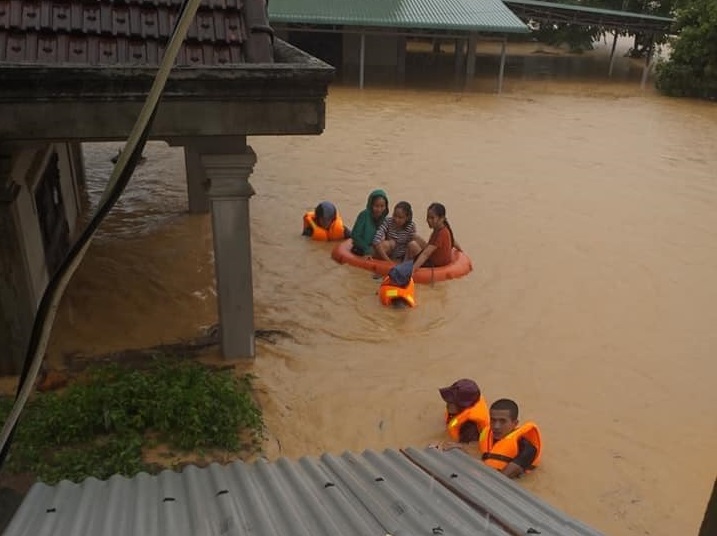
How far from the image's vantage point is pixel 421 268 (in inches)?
320

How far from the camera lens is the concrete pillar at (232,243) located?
521 centimetres

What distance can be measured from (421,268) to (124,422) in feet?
13.7

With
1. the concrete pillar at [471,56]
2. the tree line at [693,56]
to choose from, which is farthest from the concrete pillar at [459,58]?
the tree line at [693,56]

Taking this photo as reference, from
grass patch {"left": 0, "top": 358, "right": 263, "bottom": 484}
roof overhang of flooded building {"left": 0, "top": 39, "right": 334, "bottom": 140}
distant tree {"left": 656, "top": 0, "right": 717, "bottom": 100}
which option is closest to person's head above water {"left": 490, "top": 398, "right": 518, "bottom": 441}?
grass patch {"left": 0, "top": 358, "right": 263, "bottom": 484}

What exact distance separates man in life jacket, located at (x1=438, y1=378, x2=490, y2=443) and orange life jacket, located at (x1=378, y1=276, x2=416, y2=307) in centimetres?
225

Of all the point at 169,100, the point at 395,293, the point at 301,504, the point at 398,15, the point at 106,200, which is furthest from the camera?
the point at 398,15

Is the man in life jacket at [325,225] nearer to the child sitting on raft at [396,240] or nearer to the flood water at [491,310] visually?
the flood water at [491,310]

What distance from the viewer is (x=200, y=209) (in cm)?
995

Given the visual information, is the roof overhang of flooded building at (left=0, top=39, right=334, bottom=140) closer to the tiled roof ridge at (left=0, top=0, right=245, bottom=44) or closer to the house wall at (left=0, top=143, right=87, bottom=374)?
the tiled roof ridge at (left=0, top=0, right=245, bottom=44)

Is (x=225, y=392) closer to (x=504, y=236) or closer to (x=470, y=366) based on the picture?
(x=470, y=366)

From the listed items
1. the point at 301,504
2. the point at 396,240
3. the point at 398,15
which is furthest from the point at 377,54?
the point at 301,504

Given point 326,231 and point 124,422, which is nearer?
point 124,422

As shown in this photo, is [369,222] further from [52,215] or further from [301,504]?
[301,504]

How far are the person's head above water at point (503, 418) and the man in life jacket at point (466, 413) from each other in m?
0.19
